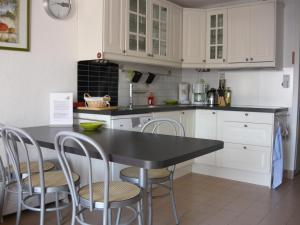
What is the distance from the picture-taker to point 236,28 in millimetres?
4184

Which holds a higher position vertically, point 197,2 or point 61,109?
point 197,2

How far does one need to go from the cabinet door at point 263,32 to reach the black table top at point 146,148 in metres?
2.36

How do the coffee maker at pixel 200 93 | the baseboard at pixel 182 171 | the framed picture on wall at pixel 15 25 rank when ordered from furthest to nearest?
1. the coffee maker at pixel 200 93
2. the baseboard at pixel 182 171
3. the framed picture on wall at pixel 15 25

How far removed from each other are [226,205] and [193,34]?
2366mm

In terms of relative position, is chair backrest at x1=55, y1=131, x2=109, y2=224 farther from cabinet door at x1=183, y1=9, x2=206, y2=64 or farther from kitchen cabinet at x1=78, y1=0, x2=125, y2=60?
cabinet door at x1=183, y1=9, x2=206, y2=64

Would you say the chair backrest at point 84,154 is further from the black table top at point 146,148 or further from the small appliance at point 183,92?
the small appliance at point 183,92

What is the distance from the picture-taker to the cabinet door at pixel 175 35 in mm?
4160

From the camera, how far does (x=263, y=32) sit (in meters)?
3.96

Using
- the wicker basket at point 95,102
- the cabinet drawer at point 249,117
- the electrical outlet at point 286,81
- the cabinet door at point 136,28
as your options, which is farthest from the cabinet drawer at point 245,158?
the wicker basket at point 95,102

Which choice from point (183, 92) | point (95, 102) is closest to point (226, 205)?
point (95, 102)

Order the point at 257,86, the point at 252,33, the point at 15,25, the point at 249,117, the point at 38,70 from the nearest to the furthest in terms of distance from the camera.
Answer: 1. the point at 15,25
2. the point at 38,70
3. the point at 249,117
4. the point at 252,33
5. the point at 257,86

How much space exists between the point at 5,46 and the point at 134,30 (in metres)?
1.40

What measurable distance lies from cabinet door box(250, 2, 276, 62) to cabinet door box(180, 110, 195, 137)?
3.40 ft

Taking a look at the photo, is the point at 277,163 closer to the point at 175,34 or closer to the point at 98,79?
the point at 175,34
